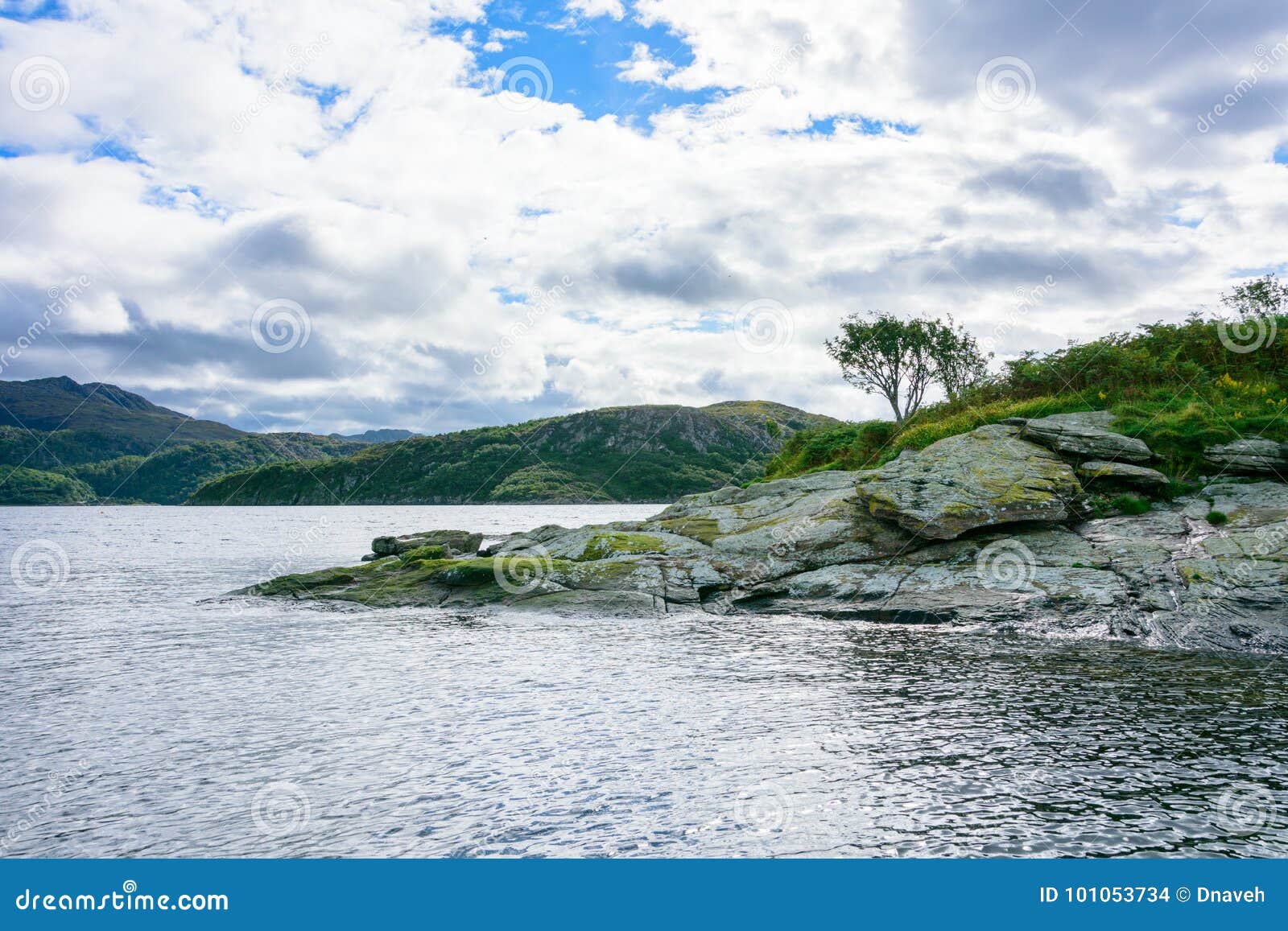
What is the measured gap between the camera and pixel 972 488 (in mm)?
32969

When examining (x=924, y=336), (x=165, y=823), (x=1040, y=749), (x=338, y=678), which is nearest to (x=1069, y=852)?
(x=1040, y=749)

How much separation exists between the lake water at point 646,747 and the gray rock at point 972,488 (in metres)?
6.30

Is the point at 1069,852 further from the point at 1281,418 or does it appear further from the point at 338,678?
the point at 1281,418

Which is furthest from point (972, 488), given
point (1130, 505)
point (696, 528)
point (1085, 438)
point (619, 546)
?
point (619, 546)

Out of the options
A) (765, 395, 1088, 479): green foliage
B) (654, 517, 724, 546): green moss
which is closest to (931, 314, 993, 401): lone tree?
(765, 395, 1088, 479): green foliage

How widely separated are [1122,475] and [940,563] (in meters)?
9.40

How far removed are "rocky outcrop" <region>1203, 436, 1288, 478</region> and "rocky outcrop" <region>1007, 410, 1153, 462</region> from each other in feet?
8.05

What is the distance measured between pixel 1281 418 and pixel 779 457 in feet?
143

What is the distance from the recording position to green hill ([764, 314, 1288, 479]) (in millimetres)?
33938

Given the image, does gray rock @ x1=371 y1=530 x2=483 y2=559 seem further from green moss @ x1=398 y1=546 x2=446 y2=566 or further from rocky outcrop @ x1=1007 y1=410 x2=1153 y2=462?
rocky outcrop @ x1=1007 y1=410 x2=1153 y2=462

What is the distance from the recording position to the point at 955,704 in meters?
17.5

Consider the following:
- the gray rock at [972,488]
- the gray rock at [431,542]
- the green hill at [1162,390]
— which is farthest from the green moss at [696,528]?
the gray rock at [431,542]

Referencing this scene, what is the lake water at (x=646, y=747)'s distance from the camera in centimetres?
1136

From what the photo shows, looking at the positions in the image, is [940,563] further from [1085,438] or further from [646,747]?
[646,747]
